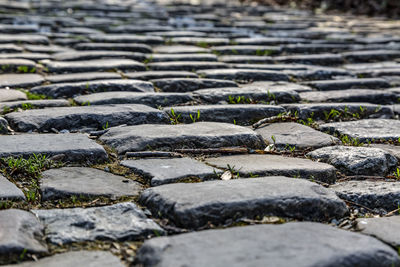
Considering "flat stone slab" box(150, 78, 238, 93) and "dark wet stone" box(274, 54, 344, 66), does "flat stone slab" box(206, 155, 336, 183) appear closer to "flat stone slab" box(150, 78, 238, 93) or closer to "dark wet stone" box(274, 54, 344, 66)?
"flat stone slab" box(150, 78, 238, 93)

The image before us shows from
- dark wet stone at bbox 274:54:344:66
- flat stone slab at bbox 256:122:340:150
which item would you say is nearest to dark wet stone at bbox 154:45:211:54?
dark wet stone at bbox 274:54:344:66

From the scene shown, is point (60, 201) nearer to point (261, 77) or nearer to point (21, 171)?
point (21, 171)

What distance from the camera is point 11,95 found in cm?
261

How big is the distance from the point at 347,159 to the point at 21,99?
154cm

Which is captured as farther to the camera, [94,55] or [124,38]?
[124,38]

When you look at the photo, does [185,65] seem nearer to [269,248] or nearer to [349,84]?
[349,84]

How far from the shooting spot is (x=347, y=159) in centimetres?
195

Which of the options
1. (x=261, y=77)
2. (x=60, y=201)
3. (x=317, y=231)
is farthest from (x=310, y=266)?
(x=261, y=77)

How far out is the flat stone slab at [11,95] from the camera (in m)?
2.57

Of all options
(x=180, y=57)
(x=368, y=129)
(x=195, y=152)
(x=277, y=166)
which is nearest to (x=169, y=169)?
(x=195, y=152)

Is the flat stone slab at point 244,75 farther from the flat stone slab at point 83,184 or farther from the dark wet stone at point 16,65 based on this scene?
the flat stone slab at point 83,184

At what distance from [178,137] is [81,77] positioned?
44.3 inches

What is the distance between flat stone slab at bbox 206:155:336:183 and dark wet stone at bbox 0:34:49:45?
2458 millimetres

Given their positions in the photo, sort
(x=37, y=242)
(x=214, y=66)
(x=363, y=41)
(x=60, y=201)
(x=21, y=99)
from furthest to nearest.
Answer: (x=363, y=41), (x=214, y=66), (x=21, y=99), (x=60, y=201), (x=37, y=242)
